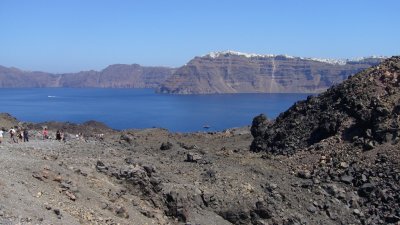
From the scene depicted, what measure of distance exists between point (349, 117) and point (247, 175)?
8.91 metres

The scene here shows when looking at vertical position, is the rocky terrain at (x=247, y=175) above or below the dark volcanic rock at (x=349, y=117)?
below

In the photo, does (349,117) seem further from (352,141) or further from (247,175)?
(247,175)

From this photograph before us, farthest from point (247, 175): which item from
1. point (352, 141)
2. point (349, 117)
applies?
point (349, 117)

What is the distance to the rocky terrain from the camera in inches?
710

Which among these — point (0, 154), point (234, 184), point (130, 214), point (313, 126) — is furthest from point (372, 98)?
point (0, 154)

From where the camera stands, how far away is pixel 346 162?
→ 88.7 feet

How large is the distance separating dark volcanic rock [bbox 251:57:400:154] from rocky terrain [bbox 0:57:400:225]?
65 millimetres

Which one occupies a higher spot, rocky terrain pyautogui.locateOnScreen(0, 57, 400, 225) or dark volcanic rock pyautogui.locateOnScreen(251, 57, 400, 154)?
dark volcanic rock pyautogui.locateOnScreen(251, 57, 400, 154)

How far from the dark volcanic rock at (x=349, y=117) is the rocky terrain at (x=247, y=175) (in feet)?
0.21

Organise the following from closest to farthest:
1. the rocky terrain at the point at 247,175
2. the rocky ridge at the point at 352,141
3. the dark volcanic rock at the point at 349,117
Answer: the rocky terrain at the point at 247,175 → the rocky ridge at the point at 352,141 → the dark volcanic rock at the point at 349,117

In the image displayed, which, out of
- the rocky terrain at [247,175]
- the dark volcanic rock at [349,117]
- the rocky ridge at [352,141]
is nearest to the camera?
the rocky terrain at [247,175]

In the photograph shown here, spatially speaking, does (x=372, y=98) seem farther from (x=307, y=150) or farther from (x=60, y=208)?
(x=60, y=208)

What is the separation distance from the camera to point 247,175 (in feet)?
83.2

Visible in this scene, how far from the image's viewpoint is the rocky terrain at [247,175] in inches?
710
